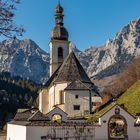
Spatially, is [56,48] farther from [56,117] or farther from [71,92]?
[56,117]

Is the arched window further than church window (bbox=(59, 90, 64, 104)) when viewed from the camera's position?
Yes

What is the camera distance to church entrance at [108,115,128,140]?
30.4 meters

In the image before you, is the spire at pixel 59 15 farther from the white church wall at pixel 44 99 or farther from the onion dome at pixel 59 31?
the white church wall at pixel 44 99

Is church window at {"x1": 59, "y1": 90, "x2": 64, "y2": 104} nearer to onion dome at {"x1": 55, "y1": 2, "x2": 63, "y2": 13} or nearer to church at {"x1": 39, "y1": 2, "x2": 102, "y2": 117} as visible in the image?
church at {"x1": 39, "y1": 2, "x2": 102, "y2": 117}

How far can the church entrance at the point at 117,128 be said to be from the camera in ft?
99.7

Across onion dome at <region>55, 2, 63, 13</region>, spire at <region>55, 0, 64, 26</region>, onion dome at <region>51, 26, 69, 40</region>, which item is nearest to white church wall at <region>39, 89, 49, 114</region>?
onion dome at <region>51, 26, 69, 40</region>

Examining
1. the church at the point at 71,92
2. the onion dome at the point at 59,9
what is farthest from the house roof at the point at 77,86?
the onion dome at the point at 59,9

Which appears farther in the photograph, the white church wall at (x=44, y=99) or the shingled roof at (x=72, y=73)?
the white church wall at (x=44, y=99)

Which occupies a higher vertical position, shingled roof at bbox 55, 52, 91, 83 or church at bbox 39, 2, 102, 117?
shingled roof at bbox 55, 52, 91, 83

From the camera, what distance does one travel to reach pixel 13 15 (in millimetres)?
11172

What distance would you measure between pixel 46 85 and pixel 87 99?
→ 41.6 feet

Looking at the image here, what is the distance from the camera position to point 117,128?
33.1 metres

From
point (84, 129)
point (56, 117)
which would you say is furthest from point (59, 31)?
point (84, 129)

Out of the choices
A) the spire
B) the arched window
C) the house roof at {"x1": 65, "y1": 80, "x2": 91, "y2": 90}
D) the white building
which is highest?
the spire
